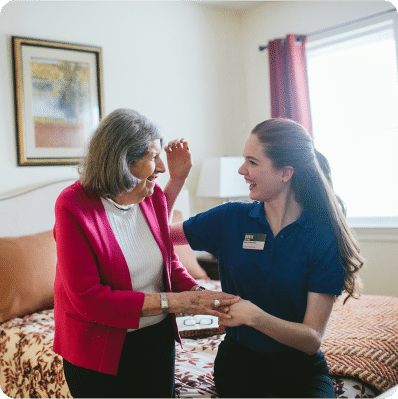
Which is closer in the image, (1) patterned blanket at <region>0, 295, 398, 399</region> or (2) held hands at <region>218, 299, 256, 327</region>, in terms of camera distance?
(2) held hands at <region>218, 299, 256, 327</region>

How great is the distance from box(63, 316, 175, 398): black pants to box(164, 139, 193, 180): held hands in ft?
1.76

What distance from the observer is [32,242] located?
263 cm

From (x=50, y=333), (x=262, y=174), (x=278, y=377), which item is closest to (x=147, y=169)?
(x=262, y=174)

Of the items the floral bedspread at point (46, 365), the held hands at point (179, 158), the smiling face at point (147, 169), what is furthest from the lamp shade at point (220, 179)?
the smiling face at point (147, 169)

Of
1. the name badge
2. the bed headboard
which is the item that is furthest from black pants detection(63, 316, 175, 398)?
the bed headboard

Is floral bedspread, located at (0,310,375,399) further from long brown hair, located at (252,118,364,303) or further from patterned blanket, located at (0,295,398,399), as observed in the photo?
long brown hair, located at (252,118,364,303)

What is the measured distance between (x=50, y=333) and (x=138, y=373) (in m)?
0.96

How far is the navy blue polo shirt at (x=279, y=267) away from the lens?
140 centimetres

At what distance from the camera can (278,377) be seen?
1.42 m

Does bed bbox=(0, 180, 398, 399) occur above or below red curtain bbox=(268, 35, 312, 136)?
below

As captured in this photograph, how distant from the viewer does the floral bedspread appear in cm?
162

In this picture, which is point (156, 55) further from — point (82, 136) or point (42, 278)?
point (42, 278)

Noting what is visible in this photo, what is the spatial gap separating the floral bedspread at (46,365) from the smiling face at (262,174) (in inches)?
28.9

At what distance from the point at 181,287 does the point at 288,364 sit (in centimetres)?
45
